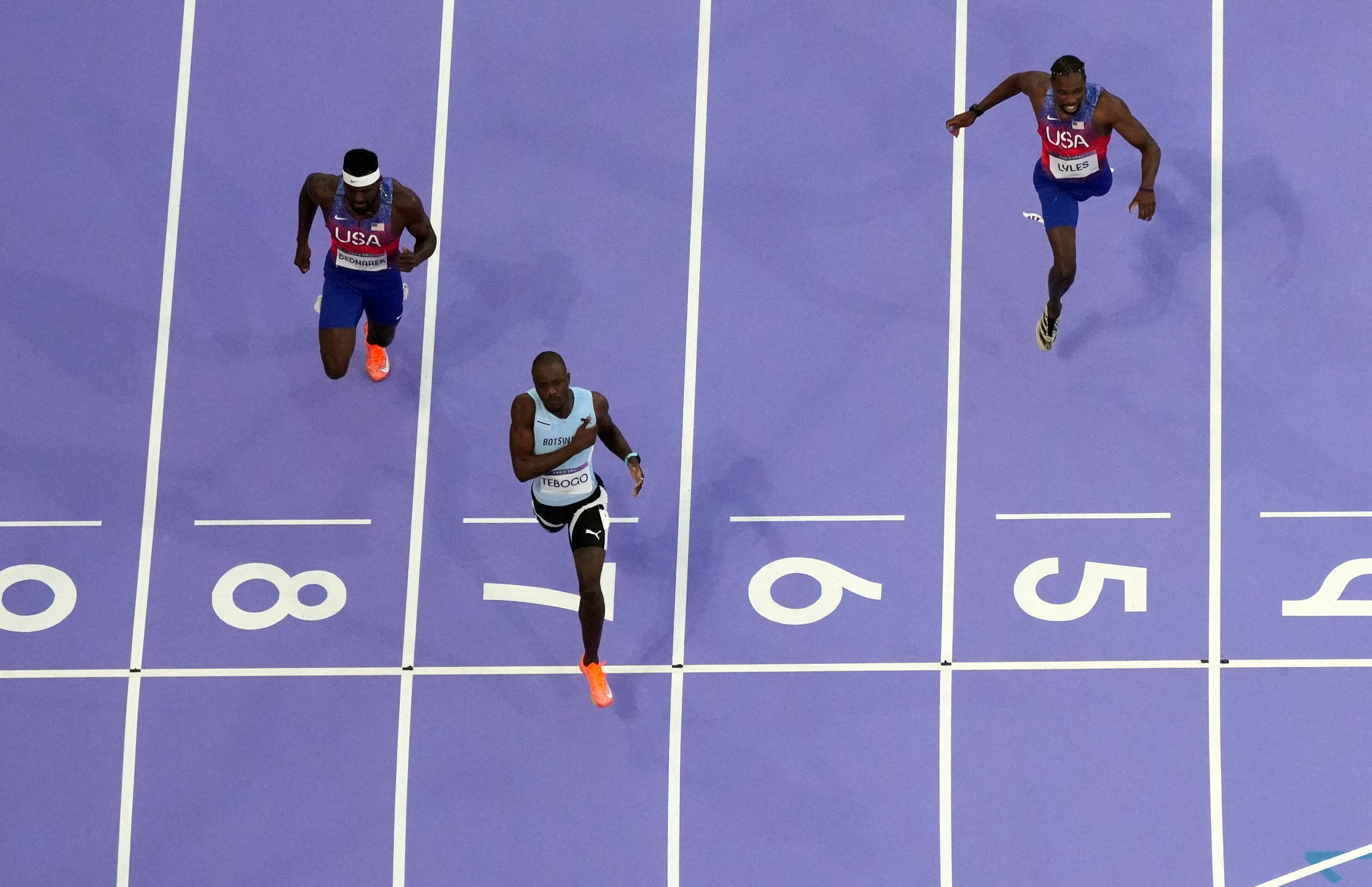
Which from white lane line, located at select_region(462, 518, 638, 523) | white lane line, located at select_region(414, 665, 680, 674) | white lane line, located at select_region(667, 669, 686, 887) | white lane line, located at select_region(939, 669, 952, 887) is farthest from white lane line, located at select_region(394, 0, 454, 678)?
white lane line, located at select_region(939, 669, 952, 887)

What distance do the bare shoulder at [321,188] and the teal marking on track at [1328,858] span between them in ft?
21.1

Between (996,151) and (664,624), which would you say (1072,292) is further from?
(664,624)

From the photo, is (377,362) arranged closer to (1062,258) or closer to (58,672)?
(58,672)

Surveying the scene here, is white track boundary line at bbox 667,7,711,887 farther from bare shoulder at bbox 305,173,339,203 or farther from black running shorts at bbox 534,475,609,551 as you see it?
bare shoulder at bbox 305,173,339,203

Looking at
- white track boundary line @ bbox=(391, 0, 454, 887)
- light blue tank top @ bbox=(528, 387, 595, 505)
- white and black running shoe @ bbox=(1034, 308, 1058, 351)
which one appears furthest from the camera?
white and black running shoe @ bbox=(1034, 308, 1058, 351)

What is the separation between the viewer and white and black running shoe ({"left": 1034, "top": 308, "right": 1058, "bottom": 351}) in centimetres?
821

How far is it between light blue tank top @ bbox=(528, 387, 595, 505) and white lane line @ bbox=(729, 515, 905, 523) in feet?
4.26

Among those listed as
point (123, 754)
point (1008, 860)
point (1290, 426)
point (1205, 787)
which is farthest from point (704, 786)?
point (1290, 426)

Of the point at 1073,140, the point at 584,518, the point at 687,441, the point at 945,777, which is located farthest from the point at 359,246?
the point at 945,777

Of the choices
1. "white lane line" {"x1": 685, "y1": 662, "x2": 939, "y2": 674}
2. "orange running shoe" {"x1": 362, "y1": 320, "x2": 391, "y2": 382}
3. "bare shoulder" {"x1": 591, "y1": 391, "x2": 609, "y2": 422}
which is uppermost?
"orange running shoe" {"x1": 362, "y1": 320, "x2": 391, "y2": 382}

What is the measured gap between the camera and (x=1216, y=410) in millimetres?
8297

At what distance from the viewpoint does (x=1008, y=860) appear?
25.8 ft

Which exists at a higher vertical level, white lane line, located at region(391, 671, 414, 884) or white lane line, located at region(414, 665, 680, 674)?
white lane line, located at region(414, 665, 680, 674)

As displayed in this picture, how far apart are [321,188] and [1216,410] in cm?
526
